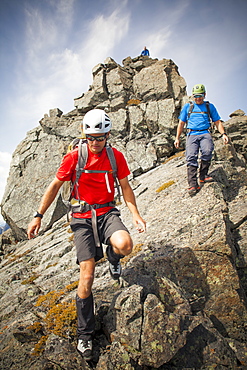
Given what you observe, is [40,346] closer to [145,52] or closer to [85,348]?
[85,348]

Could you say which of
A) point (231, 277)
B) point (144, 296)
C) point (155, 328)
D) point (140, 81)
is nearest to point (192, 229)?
point (231, 277)

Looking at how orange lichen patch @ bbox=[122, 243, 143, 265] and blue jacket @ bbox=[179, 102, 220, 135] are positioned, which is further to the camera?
blue jacket @ bbox=[179, 102, 220, 135]

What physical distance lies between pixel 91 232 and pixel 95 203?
30.6 inches

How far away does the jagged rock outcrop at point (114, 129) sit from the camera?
24.7 meters

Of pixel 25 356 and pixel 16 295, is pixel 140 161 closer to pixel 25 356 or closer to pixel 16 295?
pixel 16 295

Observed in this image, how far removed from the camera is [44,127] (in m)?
29.6

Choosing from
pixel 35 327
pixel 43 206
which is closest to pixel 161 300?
pixel 35 327

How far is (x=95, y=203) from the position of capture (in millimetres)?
5398

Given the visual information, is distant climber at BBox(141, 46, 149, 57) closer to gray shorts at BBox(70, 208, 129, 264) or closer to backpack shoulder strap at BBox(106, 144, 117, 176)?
backpack shoulder strap at BBox(106, 144, 117, 176)

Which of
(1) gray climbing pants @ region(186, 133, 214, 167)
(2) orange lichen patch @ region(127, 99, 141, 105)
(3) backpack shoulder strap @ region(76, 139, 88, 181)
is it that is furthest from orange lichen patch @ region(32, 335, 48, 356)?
(2) orange lichen patch @ region(127, 99, 141, 105)

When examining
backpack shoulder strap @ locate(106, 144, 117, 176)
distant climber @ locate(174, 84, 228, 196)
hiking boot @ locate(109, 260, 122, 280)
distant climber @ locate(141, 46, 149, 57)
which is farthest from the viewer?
distant climber @ locate(141, 46, 149, 57)

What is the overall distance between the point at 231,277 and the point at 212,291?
2.14ft

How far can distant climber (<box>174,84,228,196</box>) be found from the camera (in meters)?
9.07

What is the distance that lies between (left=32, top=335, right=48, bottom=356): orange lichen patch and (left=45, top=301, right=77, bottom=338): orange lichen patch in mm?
186
